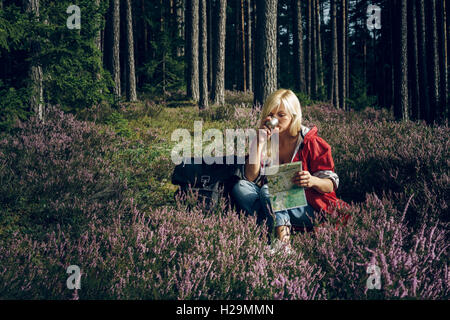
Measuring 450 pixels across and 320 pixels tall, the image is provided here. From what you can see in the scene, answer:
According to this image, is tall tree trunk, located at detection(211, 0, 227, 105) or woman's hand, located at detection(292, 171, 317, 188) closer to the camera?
woman's hand, located at detection(292, 171, 317, 188)

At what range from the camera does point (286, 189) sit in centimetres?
277

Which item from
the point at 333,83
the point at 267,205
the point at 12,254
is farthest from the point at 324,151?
the point at 333,83

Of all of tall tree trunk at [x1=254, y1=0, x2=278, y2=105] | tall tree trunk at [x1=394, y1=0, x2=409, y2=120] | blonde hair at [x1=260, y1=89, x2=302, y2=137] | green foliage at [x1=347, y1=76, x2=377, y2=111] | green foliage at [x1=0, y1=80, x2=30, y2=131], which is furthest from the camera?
green foliage at [x1=347, y1=76, x2=377, y2=111]

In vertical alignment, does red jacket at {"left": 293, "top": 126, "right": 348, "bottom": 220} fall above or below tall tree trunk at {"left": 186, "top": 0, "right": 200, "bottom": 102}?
below

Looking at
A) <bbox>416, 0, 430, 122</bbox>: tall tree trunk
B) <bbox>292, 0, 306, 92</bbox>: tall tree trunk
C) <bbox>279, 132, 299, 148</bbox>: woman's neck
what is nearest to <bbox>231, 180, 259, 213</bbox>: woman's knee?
<bbox>279, 132, 299, 148</bbox>: woman's neck

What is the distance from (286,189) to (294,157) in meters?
0.48

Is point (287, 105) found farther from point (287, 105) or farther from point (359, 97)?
point (359, 97)

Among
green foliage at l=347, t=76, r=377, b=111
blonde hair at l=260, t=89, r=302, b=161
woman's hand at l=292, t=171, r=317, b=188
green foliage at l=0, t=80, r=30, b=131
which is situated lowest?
woman's hand at l=292, t=171, r=317, b=188

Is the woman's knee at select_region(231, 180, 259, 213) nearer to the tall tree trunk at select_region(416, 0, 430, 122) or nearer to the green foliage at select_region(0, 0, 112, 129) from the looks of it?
the green foliage at select_region(0, 0, 112, 129)

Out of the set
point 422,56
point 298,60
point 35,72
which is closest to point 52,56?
point 35,72

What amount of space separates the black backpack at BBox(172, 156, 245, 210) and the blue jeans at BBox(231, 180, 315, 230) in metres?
0.14

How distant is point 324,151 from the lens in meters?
3.08

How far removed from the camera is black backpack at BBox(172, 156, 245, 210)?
361 centimetres

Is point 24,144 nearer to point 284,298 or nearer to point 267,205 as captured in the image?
point 267,205
